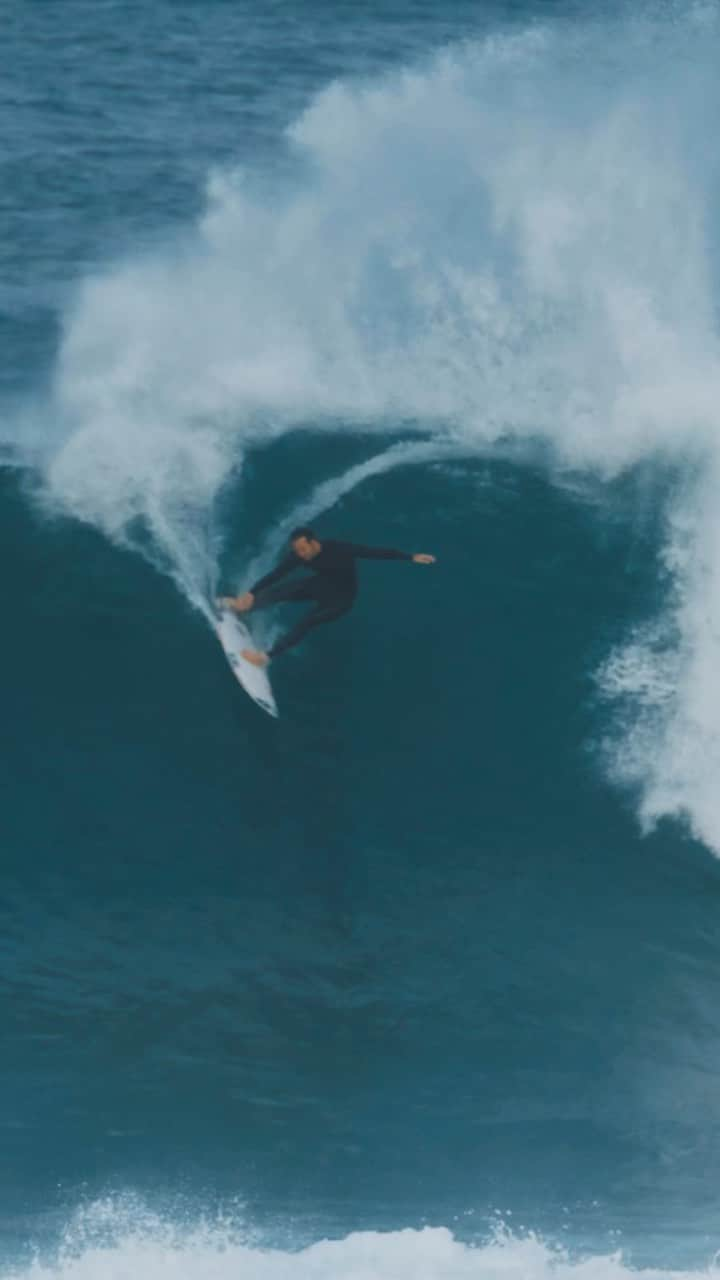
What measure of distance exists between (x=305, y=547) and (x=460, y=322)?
774cm

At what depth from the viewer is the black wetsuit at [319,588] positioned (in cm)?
1432

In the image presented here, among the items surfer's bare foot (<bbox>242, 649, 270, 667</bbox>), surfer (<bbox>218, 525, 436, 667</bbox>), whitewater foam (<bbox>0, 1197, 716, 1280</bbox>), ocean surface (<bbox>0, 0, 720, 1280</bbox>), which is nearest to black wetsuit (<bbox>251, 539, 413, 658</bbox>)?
surfer (<bbox>218, 525, 436, 667</bbox>)

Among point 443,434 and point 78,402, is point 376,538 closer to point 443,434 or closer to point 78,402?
point 443,434

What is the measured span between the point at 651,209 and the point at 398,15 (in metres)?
11.5

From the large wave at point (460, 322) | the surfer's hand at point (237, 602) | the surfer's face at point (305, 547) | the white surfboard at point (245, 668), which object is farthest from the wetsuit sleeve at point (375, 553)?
the large wave at point (460, 322)

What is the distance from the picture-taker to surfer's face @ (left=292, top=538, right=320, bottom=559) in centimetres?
1394

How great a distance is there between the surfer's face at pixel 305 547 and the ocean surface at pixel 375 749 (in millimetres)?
1460

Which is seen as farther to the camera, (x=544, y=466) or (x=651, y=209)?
(x=651, y=209)

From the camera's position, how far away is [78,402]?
19109 mm

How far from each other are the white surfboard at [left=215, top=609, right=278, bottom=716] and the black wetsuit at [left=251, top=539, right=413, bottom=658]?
13.8 inches

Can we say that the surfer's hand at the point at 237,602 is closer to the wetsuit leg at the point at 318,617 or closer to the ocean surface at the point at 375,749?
the ocean surface at the point at 375,749

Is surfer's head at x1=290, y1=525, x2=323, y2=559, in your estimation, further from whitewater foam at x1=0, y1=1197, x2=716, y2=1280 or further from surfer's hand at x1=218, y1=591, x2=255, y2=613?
whitewater foam at x1=0, y1=1197, x2=716, y2=1280

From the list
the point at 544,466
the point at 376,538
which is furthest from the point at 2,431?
the point at 544,466

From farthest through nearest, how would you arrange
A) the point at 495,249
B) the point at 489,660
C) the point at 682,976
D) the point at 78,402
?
the point at 495,249, the point at 78,402, the point at 489,660, the point at 682,976
